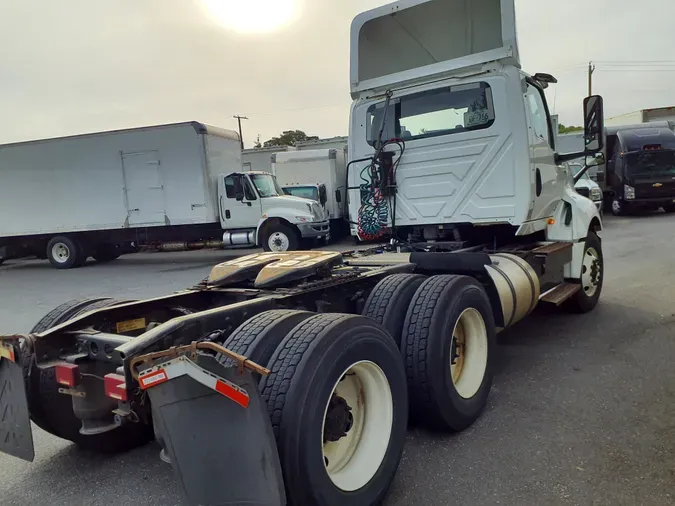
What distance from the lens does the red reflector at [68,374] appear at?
2.52 m

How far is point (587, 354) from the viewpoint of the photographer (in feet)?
15.9

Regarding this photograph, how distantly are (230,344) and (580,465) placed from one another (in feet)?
6.67

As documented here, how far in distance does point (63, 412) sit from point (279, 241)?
11.8m

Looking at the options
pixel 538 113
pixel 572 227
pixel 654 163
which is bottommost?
pixel 572 227

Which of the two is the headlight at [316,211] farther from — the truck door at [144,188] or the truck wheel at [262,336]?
the truck wheel at [262,336]

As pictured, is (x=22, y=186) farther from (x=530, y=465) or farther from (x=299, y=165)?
(x=530, y=465)

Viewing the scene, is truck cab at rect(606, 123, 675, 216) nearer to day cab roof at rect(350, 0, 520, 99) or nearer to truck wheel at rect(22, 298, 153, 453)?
day cab roof at rect(350, 0, 520, 99)

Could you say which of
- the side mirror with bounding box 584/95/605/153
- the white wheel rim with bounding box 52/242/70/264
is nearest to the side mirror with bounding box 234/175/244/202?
the white wheel rim with bounding box 52/242/70/264

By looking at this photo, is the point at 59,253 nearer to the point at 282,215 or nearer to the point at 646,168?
the point at 282,215

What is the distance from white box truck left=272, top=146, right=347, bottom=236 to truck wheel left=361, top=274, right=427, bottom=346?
14040 millimetres

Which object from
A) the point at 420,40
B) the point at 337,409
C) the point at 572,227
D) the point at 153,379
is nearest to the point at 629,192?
the point at 572,227

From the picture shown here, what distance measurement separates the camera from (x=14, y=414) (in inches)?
99.6

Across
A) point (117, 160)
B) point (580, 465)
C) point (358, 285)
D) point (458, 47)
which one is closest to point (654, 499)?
point (580, 465)

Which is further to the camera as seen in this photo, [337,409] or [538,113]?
[538,113]
